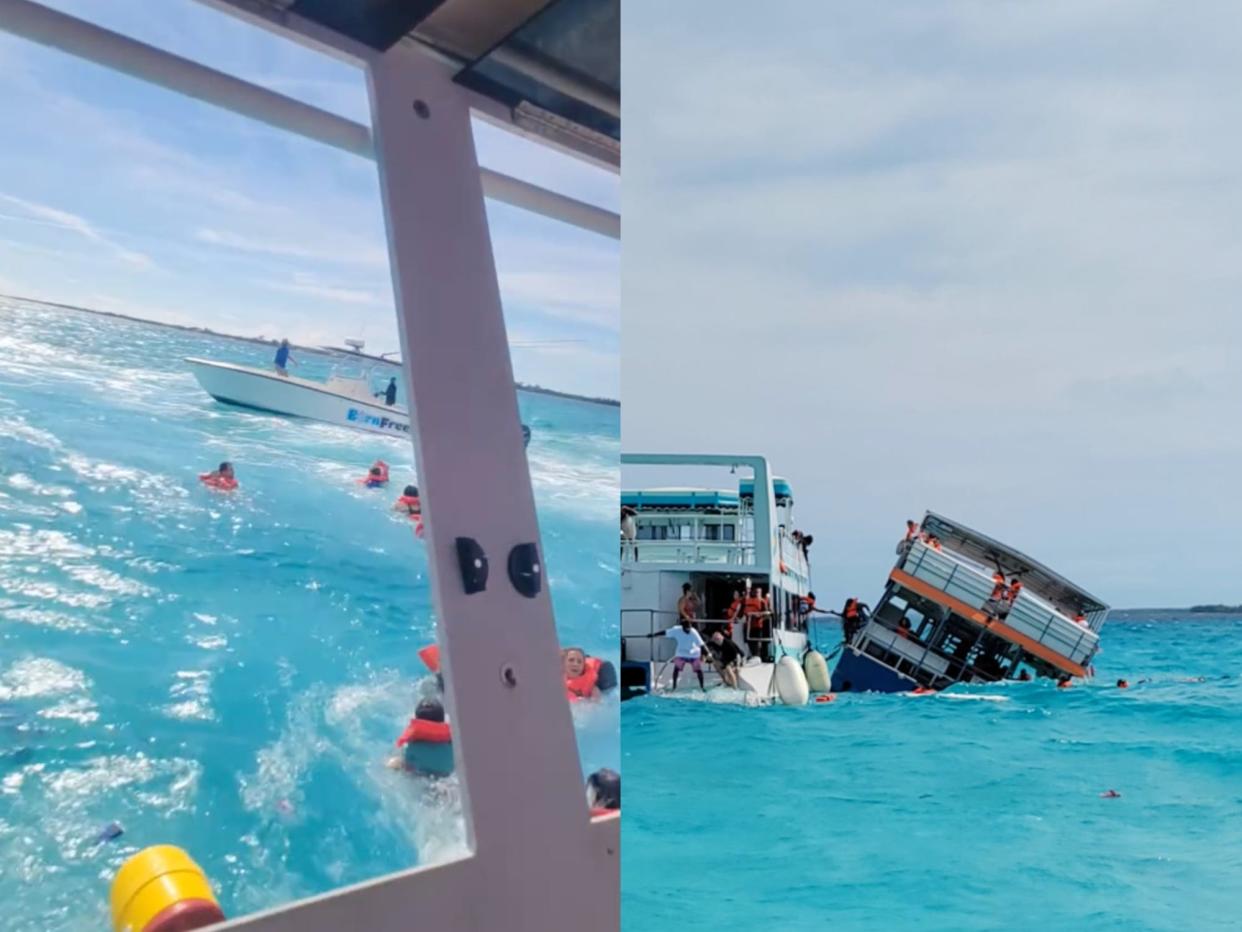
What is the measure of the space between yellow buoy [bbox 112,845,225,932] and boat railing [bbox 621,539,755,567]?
3947 mm

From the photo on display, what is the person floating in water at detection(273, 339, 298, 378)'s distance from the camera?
3.39 meters

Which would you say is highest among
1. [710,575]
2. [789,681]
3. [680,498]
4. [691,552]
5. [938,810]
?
[680,498]

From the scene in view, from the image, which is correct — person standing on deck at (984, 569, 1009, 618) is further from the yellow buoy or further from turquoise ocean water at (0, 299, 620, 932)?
the yellow buoy

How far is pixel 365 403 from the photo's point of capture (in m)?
3.40

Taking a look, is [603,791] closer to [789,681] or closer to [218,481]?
[218,481]

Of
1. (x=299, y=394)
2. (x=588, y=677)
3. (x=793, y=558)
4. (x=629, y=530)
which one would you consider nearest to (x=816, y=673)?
(x=793, y=558)

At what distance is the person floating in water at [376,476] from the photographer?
375cm

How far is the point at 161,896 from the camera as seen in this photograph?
969 millimetres

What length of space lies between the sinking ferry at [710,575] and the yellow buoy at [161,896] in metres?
3.65

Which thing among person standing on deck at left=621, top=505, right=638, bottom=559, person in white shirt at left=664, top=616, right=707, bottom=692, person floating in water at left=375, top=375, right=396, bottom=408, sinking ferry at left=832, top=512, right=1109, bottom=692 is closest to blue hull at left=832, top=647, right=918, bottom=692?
sinking ferry at left=832, top=512, right=1109, bottom=692

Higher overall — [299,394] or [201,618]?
[299,394]

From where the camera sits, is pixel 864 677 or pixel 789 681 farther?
pixel 864 677

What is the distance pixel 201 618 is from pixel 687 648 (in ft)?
7.70

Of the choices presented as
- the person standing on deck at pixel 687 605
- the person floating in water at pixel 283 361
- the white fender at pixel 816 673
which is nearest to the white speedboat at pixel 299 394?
the person floating in water at pixel 283 361
